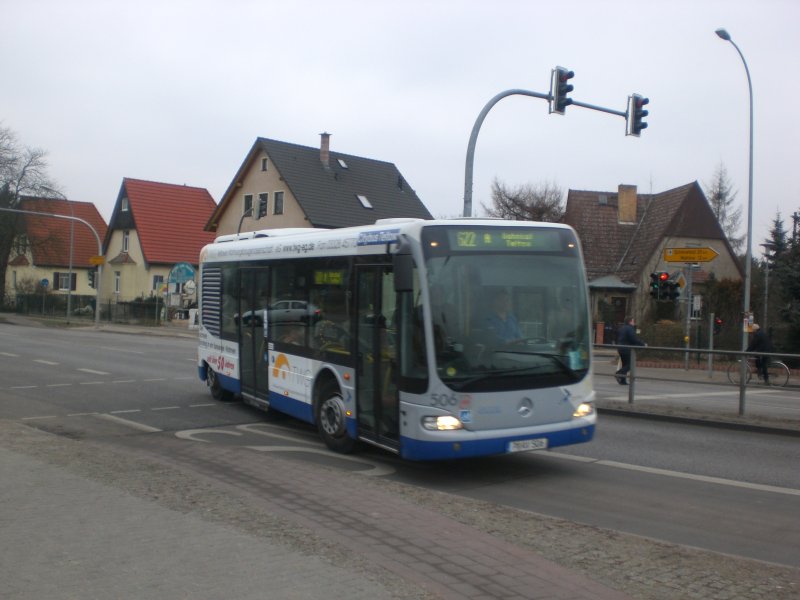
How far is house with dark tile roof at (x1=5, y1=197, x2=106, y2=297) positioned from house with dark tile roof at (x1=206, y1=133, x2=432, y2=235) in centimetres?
1787

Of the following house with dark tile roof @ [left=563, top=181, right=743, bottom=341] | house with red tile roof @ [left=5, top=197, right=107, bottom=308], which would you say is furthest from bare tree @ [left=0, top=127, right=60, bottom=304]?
house with dark tile roof @ [left=563, top=181, right=743, bottom=341]

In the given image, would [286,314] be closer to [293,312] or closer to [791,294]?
[293,312]

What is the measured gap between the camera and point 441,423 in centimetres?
848

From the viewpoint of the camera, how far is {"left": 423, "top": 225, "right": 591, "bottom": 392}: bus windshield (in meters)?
8.55

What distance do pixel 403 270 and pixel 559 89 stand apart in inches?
393

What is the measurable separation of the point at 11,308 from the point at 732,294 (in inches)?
2074

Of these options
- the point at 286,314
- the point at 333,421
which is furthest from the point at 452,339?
the point at 286,314

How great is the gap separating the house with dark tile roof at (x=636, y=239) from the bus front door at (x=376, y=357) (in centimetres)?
3451

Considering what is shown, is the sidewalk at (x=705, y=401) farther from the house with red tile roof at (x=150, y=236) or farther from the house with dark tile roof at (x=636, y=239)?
the house with red tile roof at (x=150, y=236)

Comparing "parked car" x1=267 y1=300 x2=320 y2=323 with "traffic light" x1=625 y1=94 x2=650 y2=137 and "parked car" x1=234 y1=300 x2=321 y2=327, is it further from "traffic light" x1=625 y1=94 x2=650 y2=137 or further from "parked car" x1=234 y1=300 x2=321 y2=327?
"traffic light" x1=625 y1=94 x2=650 y2=137

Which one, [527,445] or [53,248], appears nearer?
[527,445]

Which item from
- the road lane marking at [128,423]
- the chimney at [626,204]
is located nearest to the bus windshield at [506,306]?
the road lane marking at [128,423]

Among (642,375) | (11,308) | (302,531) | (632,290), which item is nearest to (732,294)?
(632,290)

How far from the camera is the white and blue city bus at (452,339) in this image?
8.52 m
